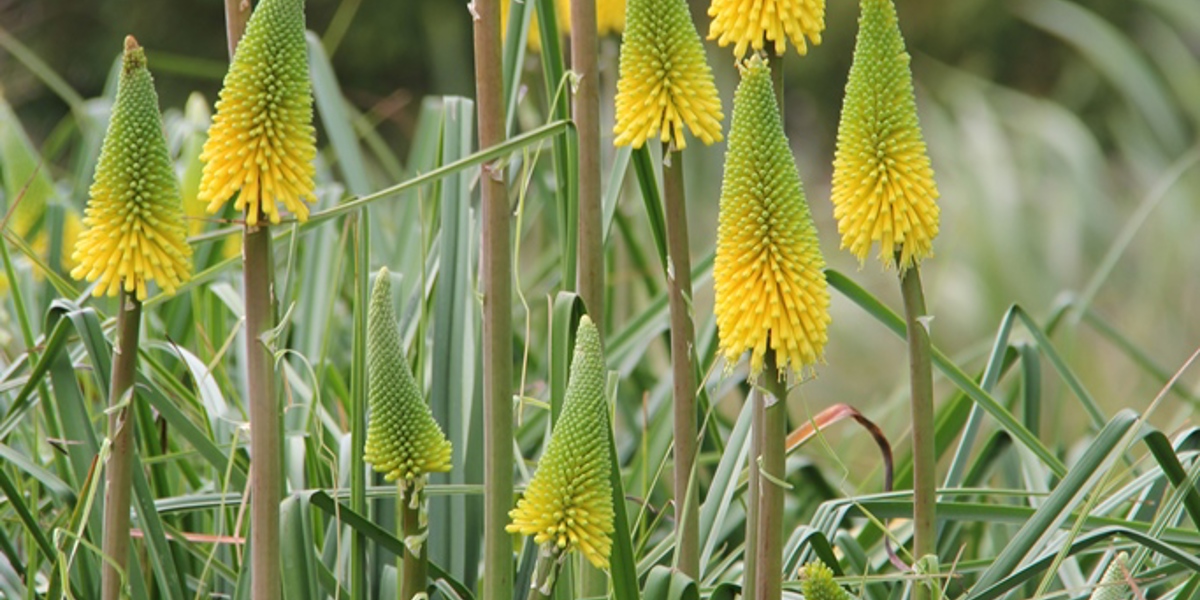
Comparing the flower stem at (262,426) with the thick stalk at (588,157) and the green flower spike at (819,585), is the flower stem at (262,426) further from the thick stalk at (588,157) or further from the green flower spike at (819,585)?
the green flower spike at (819,585)

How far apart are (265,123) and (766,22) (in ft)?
2.07

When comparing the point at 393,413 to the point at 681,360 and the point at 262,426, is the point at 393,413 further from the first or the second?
the point at 681,360

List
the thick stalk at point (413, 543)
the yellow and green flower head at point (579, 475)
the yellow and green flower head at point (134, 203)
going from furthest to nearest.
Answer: the thick stalk at point (413, 543) → the yellow and green flower head at point (134, 203) → the yellow and green flower head at point (579, 475)

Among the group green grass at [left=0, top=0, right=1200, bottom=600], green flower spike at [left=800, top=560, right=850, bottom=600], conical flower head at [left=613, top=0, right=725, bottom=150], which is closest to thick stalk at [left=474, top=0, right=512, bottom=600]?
green grass at [left=0, top=0, right=1200, bottom=600]

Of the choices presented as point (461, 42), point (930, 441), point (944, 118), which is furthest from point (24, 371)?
point (461, 42)

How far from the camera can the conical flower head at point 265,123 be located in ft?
5.45

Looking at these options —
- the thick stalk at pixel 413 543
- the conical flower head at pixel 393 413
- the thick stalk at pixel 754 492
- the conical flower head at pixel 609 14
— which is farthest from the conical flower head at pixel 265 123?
the conical flower head at pixel 609 14

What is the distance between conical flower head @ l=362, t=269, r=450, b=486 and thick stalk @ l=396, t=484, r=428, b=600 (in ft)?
0.14

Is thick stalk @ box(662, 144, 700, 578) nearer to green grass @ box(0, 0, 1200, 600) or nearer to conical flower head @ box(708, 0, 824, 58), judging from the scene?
green grass @ box(0, 0, 1200, 600)

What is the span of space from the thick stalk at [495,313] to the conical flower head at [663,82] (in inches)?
7.2

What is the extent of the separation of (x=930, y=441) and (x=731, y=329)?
28cm

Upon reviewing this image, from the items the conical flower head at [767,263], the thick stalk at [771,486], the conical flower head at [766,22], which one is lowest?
the thick stalk at [771,486]

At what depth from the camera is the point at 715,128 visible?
1985 millimetres

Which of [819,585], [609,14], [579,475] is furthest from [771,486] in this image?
[609,14]
